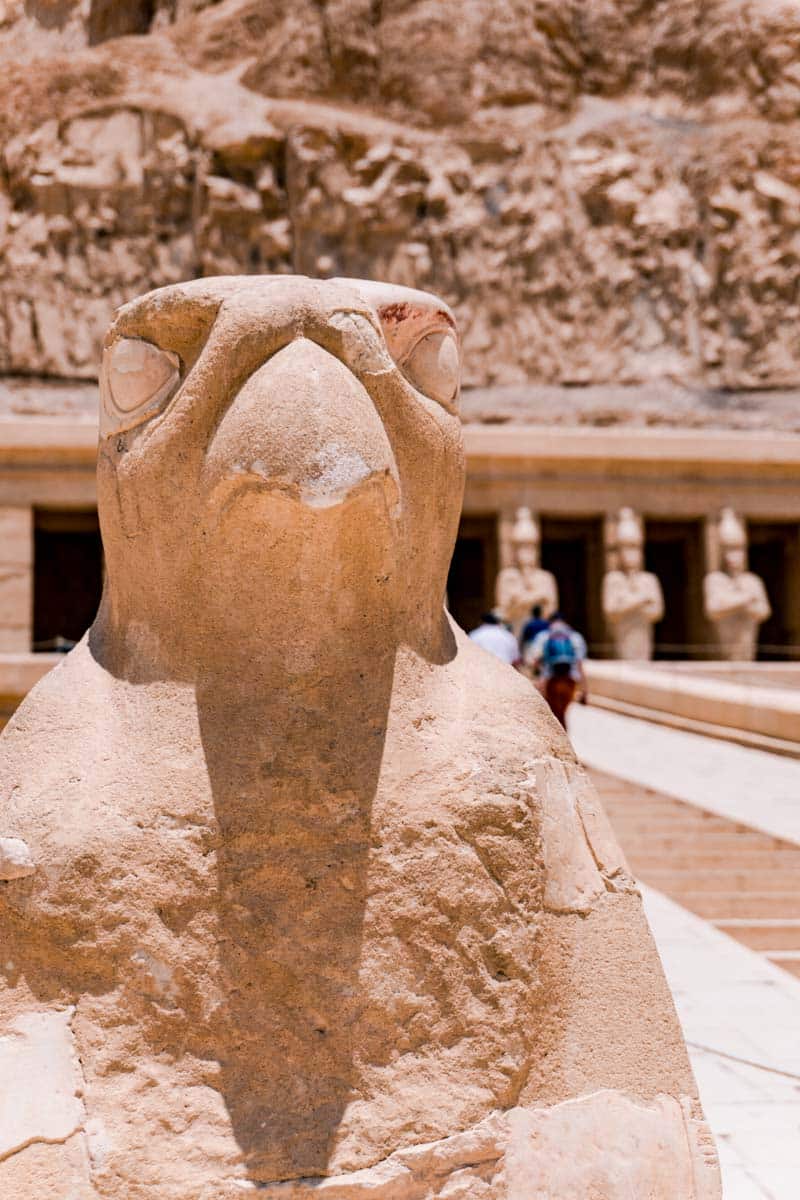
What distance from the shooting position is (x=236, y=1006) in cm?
146

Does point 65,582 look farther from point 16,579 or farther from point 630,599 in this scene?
point 630,599

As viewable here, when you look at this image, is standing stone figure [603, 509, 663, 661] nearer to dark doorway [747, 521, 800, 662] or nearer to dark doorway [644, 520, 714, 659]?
dark doorway [644, 520, 714, 659]

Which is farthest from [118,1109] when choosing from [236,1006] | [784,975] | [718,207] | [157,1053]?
[718,207]

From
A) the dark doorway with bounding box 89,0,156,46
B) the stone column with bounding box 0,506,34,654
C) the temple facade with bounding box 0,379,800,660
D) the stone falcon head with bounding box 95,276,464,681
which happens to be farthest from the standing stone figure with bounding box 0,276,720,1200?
the dark doorway with bounding box 89,0,156,46

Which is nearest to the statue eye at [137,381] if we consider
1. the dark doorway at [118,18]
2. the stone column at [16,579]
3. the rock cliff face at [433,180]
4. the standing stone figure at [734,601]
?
the stone column at [16,579]

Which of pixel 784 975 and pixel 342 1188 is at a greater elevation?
pixel 342 1188

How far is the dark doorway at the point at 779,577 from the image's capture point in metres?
15.9

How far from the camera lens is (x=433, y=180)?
21109 mm

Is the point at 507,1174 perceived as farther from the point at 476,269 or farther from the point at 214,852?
the point at 476,269

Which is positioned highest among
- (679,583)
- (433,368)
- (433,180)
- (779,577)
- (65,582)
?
(433,180)

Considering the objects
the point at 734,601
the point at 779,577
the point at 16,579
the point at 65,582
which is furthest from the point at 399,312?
the point at 65,582

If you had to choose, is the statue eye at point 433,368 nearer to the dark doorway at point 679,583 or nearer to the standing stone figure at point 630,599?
the dark doorway at point 679,583

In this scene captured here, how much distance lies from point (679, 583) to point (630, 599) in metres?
4.70

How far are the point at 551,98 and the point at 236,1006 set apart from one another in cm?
2334
